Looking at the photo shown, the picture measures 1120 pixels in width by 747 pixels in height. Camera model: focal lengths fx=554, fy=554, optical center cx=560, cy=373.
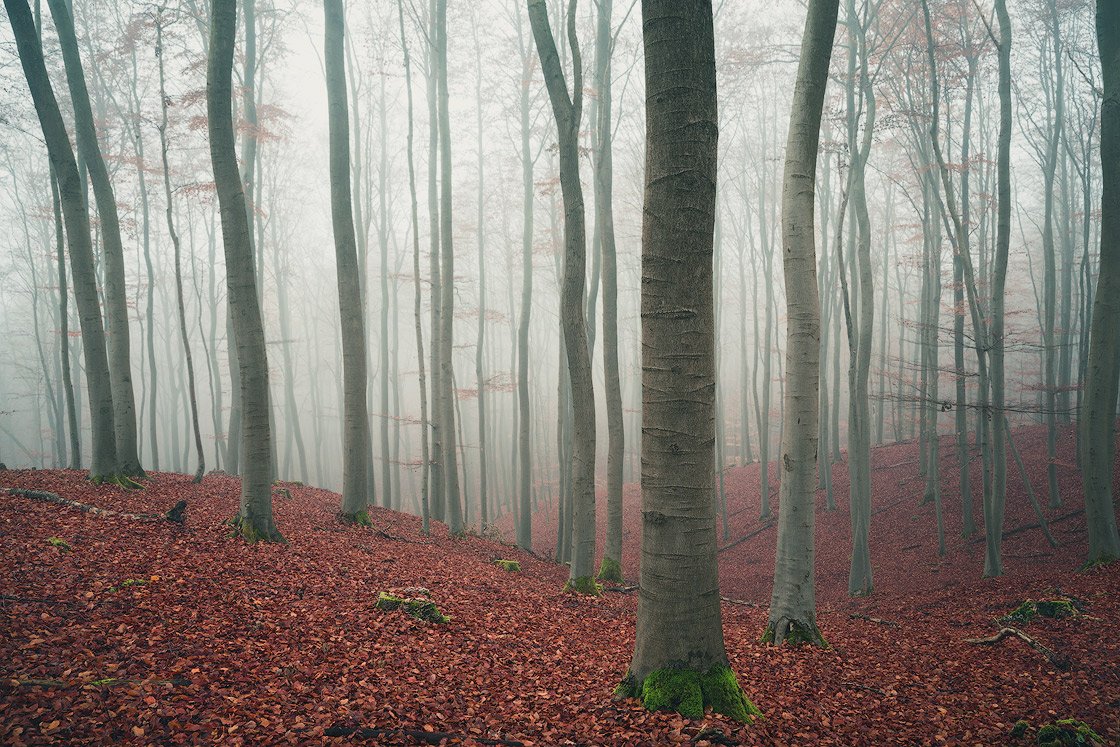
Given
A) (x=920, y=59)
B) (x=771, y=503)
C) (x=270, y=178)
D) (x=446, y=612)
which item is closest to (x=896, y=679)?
(x=446, y=612)

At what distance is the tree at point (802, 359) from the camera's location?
16.2 feet

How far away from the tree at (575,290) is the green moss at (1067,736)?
4742 mm

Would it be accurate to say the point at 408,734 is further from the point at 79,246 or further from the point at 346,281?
the point at 79,246

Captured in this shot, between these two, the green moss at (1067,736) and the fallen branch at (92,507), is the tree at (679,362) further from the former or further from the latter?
the fallen branch at (92,507)

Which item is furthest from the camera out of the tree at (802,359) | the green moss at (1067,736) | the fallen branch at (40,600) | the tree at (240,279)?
the tree at (240,279)

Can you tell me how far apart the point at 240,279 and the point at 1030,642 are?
8402mm

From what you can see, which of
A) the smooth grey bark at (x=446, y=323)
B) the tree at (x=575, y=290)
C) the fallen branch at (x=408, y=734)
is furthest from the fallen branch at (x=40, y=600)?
the smooth grey bark at (x=446, y=323)

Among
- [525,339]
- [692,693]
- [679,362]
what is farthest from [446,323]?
[692,693]

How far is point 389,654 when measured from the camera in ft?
12.5

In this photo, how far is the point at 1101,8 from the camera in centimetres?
733

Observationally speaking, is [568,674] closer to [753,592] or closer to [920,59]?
[753,592]

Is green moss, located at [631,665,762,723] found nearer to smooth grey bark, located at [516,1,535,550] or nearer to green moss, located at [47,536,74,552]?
green moss, located at [47,536,74,552]

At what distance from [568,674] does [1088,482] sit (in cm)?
781

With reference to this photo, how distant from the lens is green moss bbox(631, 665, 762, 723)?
2.86 meters
